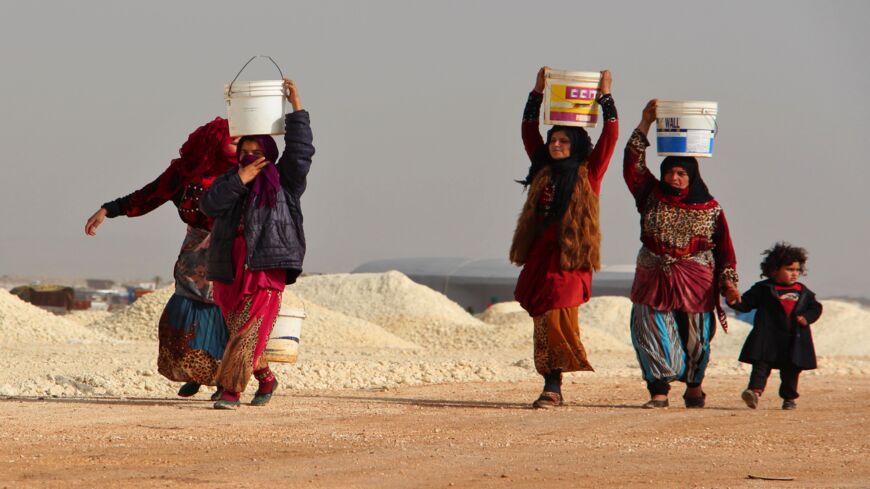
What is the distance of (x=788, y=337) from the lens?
31.8ft

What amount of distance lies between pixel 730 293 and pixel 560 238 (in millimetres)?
1180

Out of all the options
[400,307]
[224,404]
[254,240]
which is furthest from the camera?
[400,307]

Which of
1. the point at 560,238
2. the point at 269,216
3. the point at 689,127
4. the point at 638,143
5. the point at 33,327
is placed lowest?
the point at 33,327

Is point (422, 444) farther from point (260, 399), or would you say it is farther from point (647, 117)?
point (647, 117)

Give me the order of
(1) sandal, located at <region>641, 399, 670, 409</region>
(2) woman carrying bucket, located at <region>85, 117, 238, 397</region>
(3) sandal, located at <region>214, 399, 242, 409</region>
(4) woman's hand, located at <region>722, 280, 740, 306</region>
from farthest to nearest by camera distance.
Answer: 1. (1) sandal, located at <region>641, 399, 670, 409</region>
2. (4) woman's hand, located at <region>722, 280, 740, 306</region>
3. (2) woman carrying bucket, located at <region>85, 117, 238, 397</region>
4. (3) sandal, located at <region>214, 399, 242, 409</region>

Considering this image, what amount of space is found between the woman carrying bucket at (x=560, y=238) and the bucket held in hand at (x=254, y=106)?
5.97 feet

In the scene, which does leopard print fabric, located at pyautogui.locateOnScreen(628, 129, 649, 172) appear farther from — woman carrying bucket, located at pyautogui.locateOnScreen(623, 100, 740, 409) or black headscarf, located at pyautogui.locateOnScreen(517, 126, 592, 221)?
black headscarf, located at pyautogui.locateOnScreen(517, 126, 592, 221)

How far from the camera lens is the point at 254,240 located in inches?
330

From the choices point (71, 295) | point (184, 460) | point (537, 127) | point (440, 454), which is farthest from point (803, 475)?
point (71, 295)

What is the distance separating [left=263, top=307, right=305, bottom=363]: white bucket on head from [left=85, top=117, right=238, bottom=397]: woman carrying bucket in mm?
597

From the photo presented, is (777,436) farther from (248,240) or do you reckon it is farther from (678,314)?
(248,240)

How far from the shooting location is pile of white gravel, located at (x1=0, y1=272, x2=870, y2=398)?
12.2 m

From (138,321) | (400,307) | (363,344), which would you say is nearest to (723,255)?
(363,344)

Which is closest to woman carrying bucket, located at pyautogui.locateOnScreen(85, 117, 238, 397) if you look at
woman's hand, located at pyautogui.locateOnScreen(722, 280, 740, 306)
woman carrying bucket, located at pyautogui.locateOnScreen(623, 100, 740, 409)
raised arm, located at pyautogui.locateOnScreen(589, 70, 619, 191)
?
raised arm, located at pyautogui.locateOnScreen(589, 70, 619, 191)
